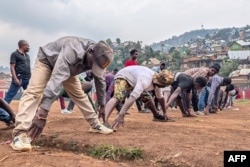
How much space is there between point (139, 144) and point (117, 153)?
15.6 inches

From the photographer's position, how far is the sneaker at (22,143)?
432 cm

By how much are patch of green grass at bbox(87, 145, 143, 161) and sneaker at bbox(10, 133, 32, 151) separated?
72 cm

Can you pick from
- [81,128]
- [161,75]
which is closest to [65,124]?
[81,128]

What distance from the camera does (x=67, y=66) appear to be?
4465mm

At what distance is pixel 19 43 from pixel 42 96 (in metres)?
4.03

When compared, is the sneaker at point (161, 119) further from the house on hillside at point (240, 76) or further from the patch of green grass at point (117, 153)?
the house on hillside at point (240, 76)

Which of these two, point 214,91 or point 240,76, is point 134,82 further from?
point 240,76

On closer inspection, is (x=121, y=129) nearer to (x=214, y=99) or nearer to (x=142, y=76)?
(x=142, y=76)

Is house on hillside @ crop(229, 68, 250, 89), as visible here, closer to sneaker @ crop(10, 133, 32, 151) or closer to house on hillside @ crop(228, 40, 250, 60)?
house on hillside @ crop(228, 40, 250, 60)

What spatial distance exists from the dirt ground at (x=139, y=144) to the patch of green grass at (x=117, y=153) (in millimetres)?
79

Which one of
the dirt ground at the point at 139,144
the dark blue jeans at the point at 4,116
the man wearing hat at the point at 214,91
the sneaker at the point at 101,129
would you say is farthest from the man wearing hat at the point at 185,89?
the dark blue jeans at the point at 4,116

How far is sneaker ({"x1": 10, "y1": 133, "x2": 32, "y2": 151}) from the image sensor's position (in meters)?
4.32

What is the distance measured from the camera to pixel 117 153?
4465 millimetres

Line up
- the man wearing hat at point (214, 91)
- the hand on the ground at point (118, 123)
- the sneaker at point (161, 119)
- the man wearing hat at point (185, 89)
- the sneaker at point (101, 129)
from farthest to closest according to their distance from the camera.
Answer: the man wearing hat at point (214, 91) < the man wearing hat at point (185, 89) < the sneaker at point (161, 119) < the hand on the ground at point (118, 123) < the sneaker at point (101, 129)
